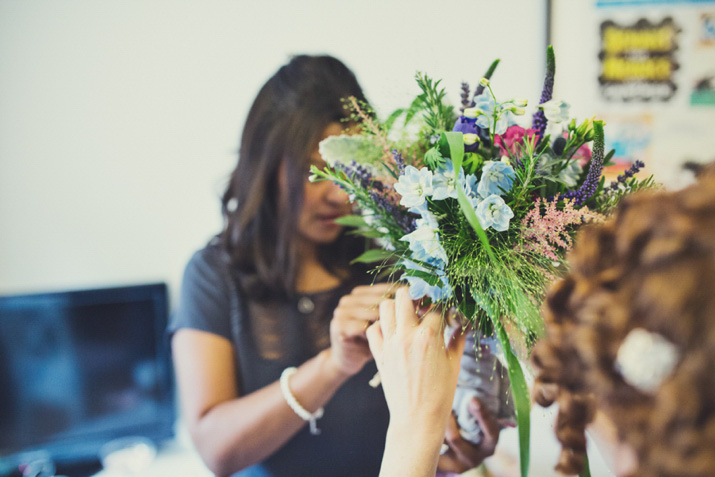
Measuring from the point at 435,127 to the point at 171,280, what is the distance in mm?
1031

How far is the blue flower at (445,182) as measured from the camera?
0.53m

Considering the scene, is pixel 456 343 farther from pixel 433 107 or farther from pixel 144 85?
pixel 144 85

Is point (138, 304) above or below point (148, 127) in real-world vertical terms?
below

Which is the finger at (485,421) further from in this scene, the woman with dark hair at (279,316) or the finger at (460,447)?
the woman with dark hair at (279,316)

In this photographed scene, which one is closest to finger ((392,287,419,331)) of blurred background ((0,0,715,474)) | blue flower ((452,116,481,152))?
blue flower ((452,116,481,152))

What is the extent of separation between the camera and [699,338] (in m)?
0.29

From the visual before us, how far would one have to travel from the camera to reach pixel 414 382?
1.78 feet

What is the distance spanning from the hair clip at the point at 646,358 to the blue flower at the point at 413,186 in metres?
0.27

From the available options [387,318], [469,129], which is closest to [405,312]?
[387,318]

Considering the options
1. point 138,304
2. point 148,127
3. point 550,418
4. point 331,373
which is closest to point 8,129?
point 148,127

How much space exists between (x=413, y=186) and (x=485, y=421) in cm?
40

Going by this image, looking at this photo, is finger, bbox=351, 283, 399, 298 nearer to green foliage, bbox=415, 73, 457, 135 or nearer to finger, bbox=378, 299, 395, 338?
finger, bbox=378, 299, 395, 338

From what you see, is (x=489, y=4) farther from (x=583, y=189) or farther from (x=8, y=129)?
(x=8, y=129)

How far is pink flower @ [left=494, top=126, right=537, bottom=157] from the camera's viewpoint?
0.56m
